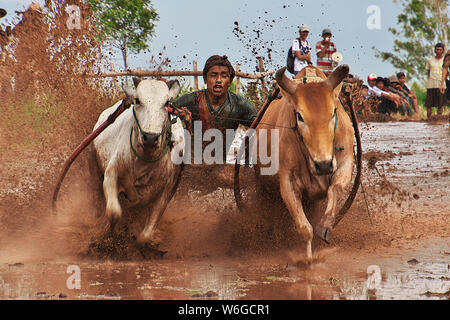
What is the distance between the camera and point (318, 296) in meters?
5.11

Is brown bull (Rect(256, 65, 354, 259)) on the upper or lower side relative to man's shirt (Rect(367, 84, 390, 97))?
lower

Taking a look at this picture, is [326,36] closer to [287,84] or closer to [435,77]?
[435,77]

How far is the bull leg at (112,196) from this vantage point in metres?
6.57

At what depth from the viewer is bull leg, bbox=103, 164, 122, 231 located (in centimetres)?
657

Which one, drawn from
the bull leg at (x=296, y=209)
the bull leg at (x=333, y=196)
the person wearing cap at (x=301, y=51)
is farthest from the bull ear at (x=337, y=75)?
the person wearing cap at (x=301, y=51)

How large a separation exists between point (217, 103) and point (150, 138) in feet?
6.39

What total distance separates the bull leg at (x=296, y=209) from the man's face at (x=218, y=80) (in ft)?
5.19

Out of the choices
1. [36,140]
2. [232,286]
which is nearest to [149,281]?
[232,286]

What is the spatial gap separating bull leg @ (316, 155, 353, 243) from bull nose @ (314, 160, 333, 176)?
0.44 m

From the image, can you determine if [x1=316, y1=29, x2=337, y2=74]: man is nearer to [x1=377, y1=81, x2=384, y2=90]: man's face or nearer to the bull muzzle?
the bull muzzle

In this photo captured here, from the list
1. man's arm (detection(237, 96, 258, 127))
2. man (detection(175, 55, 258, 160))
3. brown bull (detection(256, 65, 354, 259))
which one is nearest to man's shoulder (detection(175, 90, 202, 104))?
man (detection(175, 55, 258, 160))

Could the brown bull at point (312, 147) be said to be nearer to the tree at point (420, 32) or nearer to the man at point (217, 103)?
the man at point (217, 103)

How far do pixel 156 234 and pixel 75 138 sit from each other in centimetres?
197
